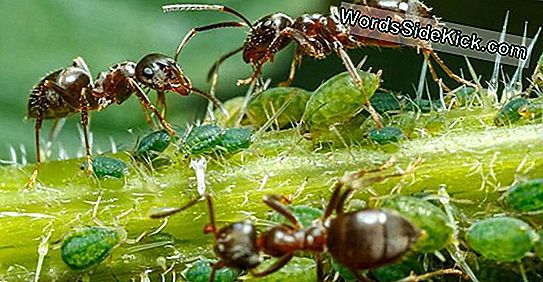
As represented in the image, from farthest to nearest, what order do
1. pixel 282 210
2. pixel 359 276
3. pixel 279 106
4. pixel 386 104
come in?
pixel 279 106 → pixel 386 104 → pixel 282 210 → pixel 359 276

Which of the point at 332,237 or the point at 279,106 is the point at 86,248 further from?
the point at 279,106

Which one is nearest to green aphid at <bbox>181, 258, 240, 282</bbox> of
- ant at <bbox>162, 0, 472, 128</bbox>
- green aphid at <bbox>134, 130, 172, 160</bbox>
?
green aphid at <bbox>134, 130, 172, 160</bbox>

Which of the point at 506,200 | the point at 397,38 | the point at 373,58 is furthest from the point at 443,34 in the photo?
the point at 506,200

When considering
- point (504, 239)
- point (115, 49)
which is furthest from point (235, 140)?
point (115, 49)

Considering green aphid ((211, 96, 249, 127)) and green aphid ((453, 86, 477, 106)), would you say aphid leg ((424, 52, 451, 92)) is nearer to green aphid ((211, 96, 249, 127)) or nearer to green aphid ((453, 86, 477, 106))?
green aphid ((453, 86, 477, 106))

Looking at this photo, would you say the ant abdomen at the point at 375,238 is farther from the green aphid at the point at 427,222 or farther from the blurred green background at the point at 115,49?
the blurred green background at the point at 115,49

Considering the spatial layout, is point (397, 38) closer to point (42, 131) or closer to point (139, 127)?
point (139, 127)
